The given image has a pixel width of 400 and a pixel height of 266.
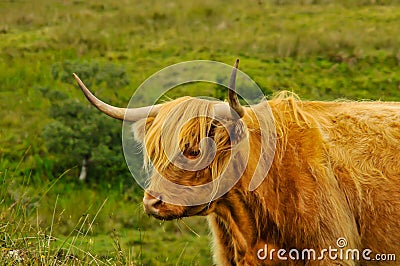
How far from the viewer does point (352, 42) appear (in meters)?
14.1

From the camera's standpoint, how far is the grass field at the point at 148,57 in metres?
9.52

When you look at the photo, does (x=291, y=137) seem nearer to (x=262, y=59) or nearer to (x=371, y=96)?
(x=371, y=96)

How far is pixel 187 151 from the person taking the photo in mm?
4562

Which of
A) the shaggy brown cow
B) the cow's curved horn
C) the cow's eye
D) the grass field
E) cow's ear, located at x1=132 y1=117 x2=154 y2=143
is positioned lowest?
the grass field

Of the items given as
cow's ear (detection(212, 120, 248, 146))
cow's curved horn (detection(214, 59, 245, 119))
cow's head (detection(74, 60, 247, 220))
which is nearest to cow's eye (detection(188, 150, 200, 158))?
cow's head (detection(74, 60, 247, 220))

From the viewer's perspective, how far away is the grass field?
952 centimetres

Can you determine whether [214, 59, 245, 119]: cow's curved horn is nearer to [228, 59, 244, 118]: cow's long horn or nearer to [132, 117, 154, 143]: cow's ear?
[228, 59, 244, 118]: cow's long horn

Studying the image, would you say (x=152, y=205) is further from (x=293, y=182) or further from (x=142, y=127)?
(x=293, y=182)

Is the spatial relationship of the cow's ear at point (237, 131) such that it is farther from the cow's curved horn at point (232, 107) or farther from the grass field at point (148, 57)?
the grass field at point (148, 57)

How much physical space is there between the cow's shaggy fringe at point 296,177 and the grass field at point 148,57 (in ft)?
9.59

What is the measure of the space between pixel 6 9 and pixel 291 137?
1360 cm

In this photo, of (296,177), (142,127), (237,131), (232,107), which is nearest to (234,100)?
(232,107)

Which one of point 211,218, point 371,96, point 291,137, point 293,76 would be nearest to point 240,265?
point 211,218

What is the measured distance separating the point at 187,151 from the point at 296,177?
0.67m
